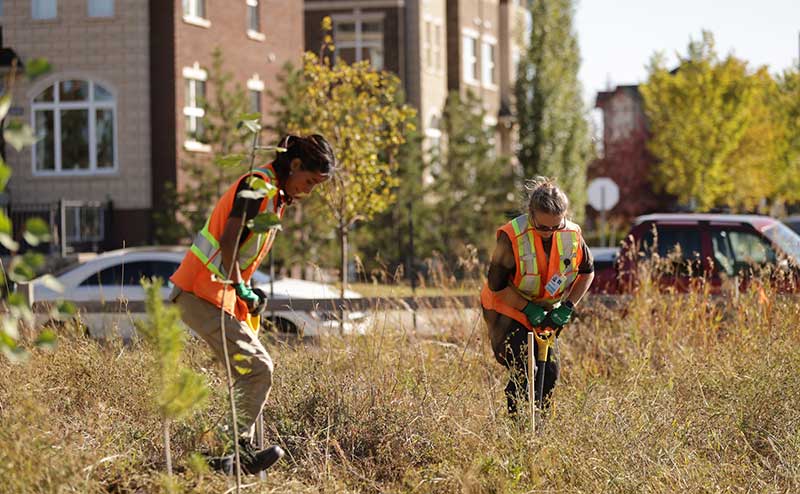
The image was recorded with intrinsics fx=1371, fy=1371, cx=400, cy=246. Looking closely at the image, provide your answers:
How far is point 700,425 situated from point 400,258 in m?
22.4

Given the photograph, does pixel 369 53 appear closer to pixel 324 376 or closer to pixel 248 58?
pixel 248 58

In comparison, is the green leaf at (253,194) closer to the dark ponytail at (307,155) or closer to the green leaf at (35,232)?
the dark ponytail at (307,155)

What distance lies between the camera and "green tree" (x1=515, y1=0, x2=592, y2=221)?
137ft

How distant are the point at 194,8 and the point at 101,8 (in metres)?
1.92

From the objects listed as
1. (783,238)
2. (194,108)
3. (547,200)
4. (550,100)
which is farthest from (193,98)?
(547,200)

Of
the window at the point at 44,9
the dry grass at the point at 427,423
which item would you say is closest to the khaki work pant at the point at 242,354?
the dry grass at the point at 427,423

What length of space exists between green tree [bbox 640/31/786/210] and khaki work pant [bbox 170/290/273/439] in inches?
1484

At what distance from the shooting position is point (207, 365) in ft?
28.6

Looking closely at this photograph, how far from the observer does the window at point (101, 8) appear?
1112 inches

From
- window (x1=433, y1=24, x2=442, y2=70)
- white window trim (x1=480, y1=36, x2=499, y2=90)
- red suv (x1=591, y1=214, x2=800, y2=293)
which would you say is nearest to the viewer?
red suv (x1=591, y1=214, x2=800, y2=293)

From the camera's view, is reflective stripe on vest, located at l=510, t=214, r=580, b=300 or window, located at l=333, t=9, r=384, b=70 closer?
reflective stripe on vest, located at l=510, t=214, r=580, b=300

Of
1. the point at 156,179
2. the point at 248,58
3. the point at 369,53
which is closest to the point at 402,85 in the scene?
the point at 369,53

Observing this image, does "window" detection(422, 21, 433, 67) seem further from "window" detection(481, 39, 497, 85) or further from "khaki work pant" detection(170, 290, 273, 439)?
"khaki work pant" detection(170, 290, 273, 439)

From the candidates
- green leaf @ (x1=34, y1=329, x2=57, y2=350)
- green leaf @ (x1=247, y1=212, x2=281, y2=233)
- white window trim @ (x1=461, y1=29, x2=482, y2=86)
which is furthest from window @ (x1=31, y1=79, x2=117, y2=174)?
green leaf @ (x1=34, y1=329, x2=57, y2=350)
